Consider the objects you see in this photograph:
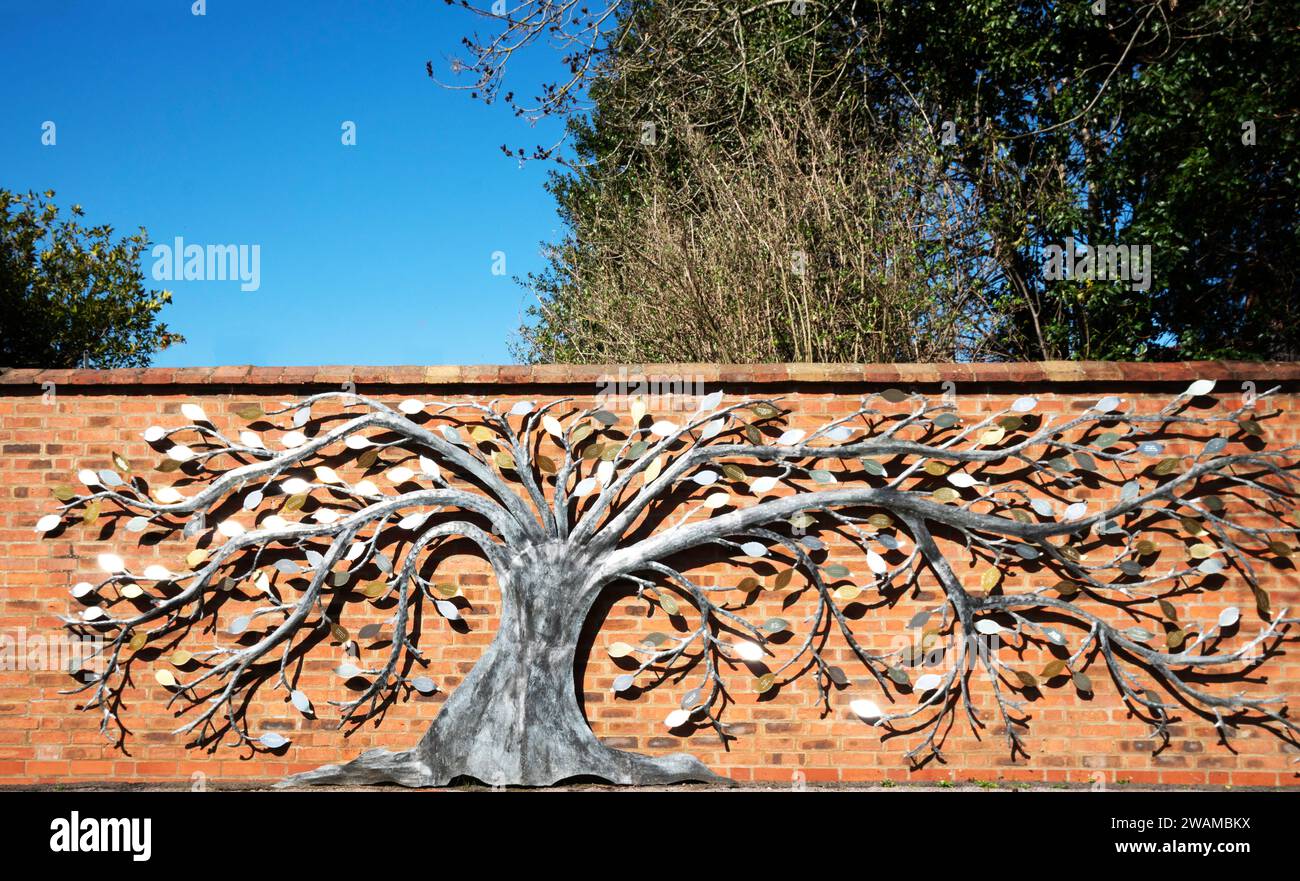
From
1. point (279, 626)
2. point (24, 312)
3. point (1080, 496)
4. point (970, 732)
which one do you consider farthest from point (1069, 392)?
point (24, 312)

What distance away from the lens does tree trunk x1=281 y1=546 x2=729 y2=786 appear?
538 centimetres

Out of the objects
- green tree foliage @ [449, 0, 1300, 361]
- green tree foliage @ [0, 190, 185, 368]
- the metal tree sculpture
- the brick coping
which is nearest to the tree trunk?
the metal tree sculpture

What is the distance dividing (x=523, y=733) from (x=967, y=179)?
7420 millimetres

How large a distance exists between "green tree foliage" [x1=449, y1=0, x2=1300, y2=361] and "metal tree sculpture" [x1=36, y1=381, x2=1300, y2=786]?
9.56ft

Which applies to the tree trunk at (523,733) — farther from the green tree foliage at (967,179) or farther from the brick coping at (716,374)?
the green tree foliage at (967,179)

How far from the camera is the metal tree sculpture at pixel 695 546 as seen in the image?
5469 millimetres

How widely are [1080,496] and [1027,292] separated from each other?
4520 mm

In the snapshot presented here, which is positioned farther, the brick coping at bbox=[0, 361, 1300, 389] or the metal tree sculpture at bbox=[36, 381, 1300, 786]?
the brick coping at bbox=[0, 361, 1300, 389]

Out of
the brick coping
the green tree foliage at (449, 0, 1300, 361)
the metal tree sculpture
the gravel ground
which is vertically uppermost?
the green tree foliage at (449, 0, 1300, 361)

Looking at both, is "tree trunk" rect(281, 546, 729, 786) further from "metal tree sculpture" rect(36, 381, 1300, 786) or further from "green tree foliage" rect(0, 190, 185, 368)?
"green tree foliage" rect(0, 190, 185, 368)

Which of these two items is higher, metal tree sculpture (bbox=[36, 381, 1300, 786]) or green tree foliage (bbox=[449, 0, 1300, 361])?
green tree foliage (bbox=[449, 0, 1300, 361])

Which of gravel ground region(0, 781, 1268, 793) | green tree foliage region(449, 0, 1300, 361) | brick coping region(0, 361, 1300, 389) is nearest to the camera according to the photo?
gravel ground region(0, 781, 1268, 793)

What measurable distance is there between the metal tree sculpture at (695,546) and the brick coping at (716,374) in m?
0.16

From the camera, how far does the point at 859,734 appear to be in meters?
5.48
